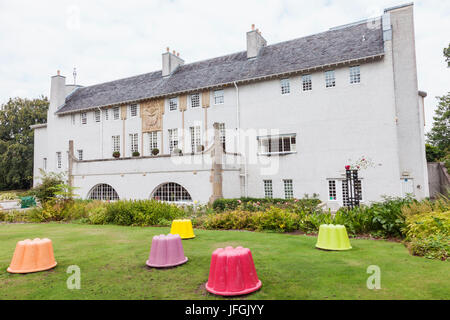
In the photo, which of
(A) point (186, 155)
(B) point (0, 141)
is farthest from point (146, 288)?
(B) point (0, 141)

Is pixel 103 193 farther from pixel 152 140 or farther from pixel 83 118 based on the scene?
pixel 83 118

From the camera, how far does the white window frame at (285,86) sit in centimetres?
2212

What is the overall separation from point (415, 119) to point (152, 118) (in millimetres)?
20756

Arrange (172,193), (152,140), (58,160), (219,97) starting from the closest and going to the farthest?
1. (172,193)
2. (219,97)
3. (152,140)
4. (58,160)

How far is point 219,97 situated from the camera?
24500 mm

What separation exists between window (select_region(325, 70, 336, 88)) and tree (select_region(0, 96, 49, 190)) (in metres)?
43.5

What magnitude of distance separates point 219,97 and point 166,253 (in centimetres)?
1942

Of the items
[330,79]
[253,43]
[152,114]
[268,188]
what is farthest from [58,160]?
[330,79]

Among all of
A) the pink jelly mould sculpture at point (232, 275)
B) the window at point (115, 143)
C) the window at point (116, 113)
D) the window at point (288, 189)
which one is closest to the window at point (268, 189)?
the window at point (288, 189)

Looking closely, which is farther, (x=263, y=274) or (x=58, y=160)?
(x=58, y=160)

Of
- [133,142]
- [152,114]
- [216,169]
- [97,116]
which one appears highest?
[97,116]

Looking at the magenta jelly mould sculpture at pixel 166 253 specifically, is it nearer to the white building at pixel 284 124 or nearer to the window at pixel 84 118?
the white building at pixel 284 124

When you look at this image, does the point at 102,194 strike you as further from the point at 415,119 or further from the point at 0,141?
the point at 0,141

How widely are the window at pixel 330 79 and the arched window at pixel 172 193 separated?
41.3ft
